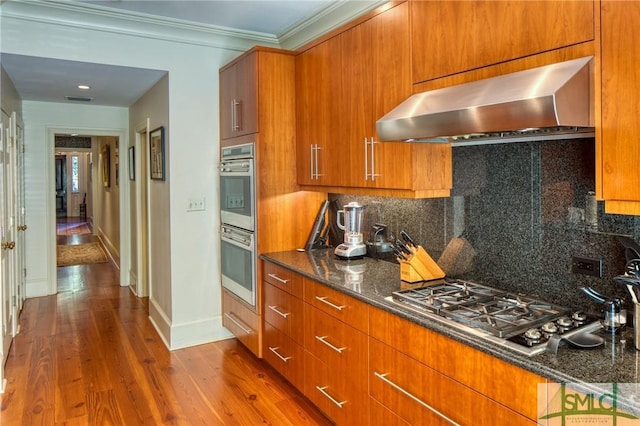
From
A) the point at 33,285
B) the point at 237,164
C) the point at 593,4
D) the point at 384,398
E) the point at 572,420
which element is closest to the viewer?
the point at 572,420

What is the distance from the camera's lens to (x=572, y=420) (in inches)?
54.0

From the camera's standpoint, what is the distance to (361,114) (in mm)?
2676

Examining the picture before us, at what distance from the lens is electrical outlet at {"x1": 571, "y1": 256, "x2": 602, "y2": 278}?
6.03 ft

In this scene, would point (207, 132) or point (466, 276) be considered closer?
point (466, 276)

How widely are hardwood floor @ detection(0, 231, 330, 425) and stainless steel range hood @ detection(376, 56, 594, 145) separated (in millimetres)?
1821

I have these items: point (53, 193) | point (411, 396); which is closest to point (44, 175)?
point (53, 193)

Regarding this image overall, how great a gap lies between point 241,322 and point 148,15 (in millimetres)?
2475

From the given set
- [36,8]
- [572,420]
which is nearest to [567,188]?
[572,420]

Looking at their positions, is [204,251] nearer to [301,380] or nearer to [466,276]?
[301,380]

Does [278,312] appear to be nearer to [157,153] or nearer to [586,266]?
[586,266]

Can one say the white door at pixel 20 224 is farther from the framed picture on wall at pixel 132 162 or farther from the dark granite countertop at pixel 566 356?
the dark granite countertop at pixel 566 356

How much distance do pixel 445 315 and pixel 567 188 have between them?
0.75 meters

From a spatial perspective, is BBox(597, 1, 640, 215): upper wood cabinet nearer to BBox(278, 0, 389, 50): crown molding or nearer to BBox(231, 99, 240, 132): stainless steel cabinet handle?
BBox(278, 0, 389, 50): crown molding

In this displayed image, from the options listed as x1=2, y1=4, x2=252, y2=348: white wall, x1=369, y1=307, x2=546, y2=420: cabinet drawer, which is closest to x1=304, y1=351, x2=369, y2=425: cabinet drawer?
x1=369, y1=307, x2=546, y2=420: cabinet drawer
